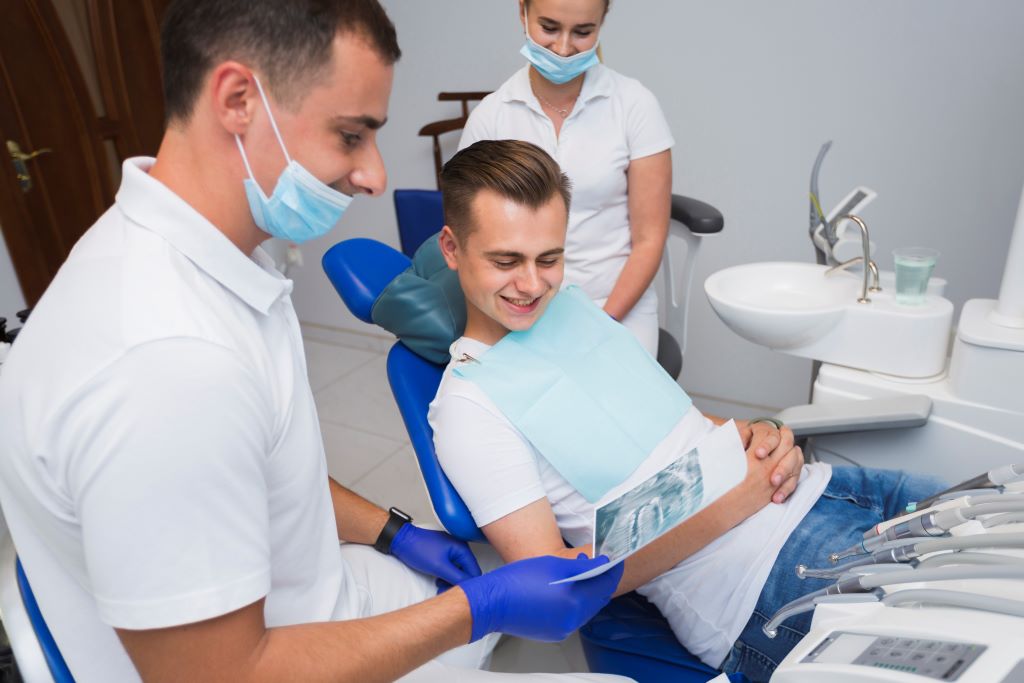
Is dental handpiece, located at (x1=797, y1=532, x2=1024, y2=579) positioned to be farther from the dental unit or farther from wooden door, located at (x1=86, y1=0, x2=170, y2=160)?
wooden door, located at (x1=86, y1=0, x2=170, y2=160)

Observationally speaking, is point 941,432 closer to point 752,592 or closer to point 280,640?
point 752,592

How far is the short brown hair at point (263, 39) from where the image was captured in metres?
0.75

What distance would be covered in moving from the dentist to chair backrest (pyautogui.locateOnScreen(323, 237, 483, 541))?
263 mm

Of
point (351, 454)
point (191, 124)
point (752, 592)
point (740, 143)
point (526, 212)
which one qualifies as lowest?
point (351, 454)

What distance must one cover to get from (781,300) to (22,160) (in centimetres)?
267

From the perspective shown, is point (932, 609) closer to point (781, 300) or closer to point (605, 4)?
point (781, 300)

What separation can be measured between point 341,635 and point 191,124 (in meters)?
0.57

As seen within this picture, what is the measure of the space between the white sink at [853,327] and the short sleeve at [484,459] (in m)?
0.61

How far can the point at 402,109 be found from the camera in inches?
116

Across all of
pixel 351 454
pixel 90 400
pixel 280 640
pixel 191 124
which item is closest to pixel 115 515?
pixel 90 400

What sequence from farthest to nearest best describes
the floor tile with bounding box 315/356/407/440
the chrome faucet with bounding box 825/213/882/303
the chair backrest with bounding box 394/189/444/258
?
the floor tile with bounding box 315/356/407/440 < the chair backrest with bounding box 394/189/444/258 < the chrome faucet with bounding box 825/213/882/303

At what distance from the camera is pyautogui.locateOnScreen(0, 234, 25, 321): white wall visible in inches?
107

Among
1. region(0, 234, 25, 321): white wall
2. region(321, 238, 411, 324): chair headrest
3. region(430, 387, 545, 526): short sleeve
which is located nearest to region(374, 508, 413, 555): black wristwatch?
region(430, 387, 545, 526): short sleeve

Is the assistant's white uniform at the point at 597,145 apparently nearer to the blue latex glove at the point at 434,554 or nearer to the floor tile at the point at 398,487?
the blue latex glove at the point at 434,554
